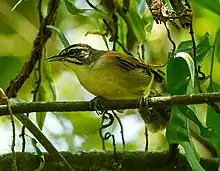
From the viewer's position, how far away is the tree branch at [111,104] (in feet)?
3.51

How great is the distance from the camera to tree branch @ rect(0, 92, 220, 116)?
1.07 metres

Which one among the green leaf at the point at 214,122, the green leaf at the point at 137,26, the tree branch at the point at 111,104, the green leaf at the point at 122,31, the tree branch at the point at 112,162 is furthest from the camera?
the green leaf at the point at 122,31

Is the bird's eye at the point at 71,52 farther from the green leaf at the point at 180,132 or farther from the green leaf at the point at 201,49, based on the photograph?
the green leaf at the point at 180,132

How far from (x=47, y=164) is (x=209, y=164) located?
38 cm

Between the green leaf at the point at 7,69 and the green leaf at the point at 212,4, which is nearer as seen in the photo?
the green leaf at the point at 212,4

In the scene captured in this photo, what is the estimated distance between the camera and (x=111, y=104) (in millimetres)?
1212

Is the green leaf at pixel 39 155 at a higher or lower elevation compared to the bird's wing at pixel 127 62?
lower

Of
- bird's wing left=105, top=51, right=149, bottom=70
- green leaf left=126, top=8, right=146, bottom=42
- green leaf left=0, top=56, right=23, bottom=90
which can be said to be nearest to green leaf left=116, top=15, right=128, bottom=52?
green leaf left=126, top=8, right=146, bottom=42

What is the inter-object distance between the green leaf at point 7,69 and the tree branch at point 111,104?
0.33 m

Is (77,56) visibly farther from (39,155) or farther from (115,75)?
(39,155)

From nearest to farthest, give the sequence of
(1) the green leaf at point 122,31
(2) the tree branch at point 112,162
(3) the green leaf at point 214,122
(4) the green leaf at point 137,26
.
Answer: (3) the green leaf at point 214,122
(2) the tree branch at point 112,162
(4) the green leaf at point 137,26
(1) the green leaf at point 122,31

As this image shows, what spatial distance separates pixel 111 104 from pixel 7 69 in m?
0.44

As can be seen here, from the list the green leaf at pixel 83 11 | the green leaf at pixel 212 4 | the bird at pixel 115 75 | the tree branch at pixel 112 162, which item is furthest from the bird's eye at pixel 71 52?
the green leaf at pixel 212 4

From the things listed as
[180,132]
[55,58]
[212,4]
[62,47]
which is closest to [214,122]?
[180,132]
